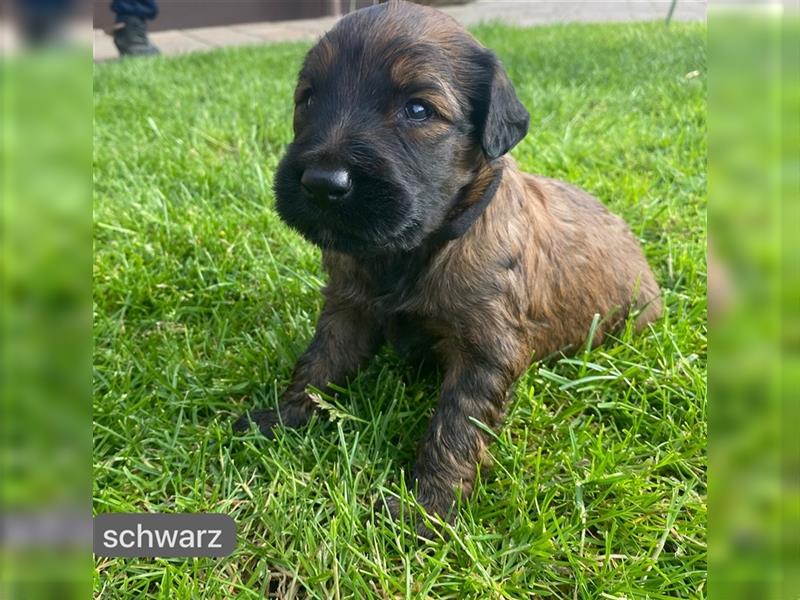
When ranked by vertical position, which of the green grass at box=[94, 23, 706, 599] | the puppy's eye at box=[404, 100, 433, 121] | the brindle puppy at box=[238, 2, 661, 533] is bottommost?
the green grass at box=[94, 23, 706, 599]

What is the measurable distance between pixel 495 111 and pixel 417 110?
0.17 meters

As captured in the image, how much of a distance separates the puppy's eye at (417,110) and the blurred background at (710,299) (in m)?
0.92

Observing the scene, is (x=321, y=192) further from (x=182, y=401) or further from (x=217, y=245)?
(x=217, y=245)

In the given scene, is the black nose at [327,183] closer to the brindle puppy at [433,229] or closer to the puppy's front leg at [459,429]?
the brindle puppy at [433,229]

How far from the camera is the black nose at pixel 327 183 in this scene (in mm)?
1224

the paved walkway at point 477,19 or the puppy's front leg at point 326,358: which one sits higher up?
the paved walkway at point 477,19

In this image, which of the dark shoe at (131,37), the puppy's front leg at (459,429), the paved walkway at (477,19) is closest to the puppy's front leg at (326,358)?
the puppy's front leg at (459,429)

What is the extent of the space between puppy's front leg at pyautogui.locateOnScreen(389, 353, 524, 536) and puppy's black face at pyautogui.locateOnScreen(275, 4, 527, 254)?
1.01 ft

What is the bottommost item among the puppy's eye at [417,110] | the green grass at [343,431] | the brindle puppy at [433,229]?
the green grass at [343,431]

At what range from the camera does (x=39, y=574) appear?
0.47 meters

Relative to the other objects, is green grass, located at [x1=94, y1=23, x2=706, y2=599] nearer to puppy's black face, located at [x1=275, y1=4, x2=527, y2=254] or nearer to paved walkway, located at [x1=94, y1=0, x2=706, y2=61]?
paved walkway, located at [x1=94, y1=0, x2=706, y2=61]

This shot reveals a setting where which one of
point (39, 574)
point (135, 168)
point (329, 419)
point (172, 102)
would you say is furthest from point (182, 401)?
point (172, 102)

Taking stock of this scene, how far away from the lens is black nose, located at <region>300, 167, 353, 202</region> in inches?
48.2

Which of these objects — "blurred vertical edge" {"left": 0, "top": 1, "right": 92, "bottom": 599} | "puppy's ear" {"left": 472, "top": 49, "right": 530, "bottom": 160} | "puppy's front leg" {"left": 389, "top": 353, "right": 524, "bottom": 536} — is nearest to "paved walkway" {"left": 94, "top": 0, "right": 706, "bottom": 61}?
"puppy's ear" {"left": 472, "top": 49, "right": 530, "bottom": 160}
